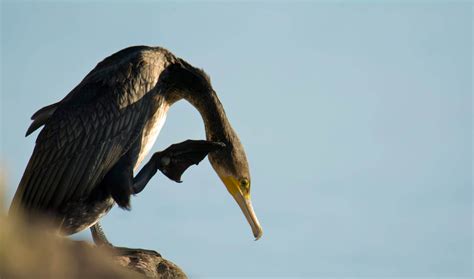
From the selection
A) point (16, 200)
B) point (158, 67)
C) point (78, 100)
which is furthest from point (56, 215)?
point (158, 67)

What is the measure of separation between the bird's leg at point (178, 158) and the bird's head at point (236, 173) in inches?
11.2

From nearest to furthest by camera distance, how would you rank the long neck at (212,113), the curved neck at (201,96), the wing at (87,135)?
the wing at (87,135)
the curved neck at (201,96)
the long neck at (212,113)

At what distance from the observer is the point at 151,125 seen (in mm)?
8742

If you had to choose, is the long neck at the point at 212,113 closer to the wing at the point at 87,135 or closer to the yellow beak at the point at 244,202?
the yellow beak at the point at 244,202

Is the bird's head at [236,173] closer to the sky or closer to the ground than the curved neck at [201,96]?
closer to the ground

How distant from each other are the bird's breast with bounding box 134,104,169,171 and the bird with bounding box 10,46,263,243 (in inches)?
0.5

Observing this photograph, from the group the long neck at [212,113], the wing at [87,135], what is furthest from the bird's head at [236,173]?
the wing at [87,135]

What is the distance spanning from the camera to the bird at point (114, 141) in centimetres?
809

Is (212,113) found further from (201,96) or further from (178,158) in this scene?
(178,158)

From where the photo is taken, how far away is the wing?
805 centimetres

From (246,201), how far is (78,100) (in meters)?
2.55

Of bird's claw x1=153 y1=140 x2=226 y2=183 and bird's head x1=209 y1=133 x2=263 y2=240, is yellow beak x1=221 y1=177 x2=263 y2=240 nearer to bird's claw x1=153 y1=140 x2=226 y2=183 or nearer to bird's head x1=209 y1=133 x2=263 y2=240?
bird's head x1=209 y1=133 x2=263 y2=240

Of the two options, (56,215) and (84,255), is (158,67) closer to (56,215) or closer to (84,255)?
(56,215)

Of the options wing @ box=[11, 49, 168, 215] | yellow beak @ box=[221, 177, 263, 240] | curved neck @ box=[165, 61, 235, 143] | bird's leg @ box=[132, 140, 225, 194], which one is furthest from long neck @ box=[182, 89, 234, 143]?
wing @ box=[11, 49, 168, 215]
